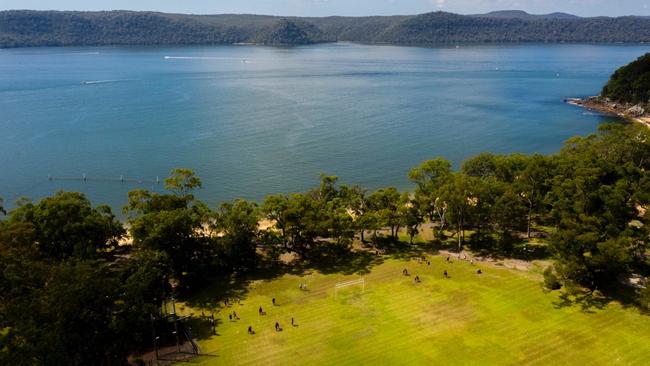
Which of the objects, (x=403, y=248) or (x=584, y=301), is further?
(x=403, y=248)

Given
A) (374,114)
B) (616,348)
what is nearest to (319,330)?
(616,348)

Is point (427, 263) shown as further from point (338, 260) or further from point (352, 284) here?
point (338, 260)

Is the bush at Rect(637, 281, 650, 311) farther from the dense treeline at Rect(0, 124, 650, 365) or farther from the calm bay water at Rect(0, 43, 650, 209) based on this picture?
the calm bay water at Rect(0, 43, 650, 209)

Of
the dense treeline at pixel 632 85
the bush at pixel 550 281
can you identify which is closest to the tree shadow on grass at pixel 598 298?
the bush at pixel 550 281

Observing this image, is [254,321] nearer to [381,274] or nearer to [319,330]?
[319,330]

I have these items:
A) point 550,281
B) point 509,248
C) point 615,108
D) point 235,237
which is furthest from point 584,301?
point 615,108

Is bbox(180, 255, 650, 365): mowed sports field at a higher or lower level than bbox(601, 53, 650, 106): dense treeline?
lower

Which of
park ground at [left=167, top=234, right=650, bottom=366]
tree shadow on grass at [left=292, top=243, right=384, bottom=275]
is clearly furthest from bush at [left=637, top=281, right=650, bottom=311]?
tree shadow on grass at [left=292, top=243, right=384, bottom=275]
